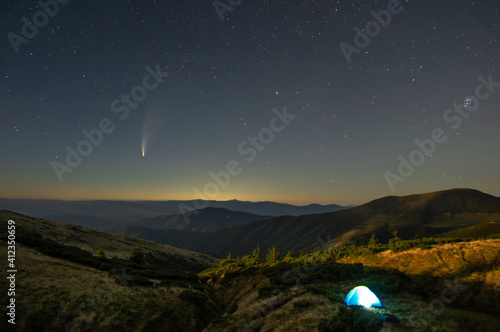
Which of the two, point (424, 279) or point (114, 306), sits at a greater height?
point (114, 306)

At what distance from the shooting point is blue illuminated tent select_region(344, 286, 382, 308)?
15210 millimetres

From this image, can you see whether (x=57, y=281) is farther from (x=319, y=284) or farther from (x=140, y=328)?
(x=319, y=284)

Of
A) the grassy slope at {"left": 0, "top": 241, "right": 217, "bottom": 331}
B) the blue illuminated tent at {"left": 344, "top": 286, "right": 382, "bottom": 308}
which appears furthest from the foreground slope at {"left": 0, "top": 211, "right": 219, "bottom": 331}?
the blue illuminated tent at {"left": 344, "top": 286, "right": 382, "bottom": 308}

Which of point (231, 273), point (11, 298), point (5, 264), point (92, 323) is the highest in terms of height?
point (5, 264)

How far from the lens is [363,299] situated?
15.6 metres

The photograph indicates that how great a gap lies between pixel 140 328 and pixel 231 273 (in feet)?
64.1

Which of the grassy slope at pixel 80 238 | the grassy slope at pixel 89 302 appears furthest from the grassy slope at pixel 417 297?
the grassy slope at pixel 80 238

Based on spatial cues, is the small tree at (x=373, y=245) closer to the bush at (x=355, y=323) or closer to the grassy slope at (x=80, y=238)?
the bush at (x=355, y=323)

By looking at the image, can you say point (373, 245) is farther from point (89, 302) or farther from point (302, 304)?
point (89, 302)

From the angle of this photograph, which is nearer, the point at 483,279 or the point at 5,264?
the point at 483,279

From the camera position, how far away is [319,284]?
68.4 feet

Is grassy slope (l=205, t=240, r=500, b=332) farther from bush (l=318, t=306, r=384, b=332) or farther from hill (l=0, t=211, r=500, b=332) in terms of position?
bush (l=318, t=306, r=384, b=332)

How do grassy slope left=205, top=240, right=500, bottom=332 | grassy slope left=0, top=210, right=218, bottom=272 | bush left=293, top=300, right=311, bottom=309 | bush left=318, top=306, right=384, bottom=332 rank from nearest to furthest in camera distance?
bush left=318, top=306, right=384, bottom=332 → grassy slope left=205, top=240, right=500, bottom=332 → bush left=293, top=300, right=311, bottom=309 → grassy slope left=0, top=210, right=218, bottom=272

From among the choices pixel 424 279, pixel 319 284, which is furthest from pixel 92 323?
pixel 424 279
